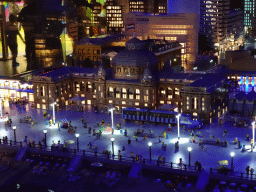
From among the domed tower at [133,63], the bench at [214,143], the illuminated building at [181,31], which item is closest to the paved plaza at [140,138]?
the bench at [214,143]

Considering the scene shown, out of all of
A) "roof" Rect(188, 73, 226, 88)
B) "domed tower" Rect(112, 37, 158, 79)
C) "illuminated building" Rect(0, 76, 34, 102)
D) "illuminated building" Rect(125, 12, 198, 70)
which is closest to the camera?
"roof" Rect(188, 73, 226, 88)

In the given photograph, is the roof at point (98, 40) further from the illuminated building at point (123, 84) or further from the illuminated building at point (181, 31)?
the illuminated building at point (123, 84)

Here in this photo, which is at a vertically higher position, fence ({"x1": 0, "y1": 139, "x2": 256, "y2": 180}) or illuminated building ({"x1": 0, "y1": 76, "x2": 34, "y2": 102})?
illuminated building ({"x1": 0, "y1": 76, "x2": 34, "y2": 102})

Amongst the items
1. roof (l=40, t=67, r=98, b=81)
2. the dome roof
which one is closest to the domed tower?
the dome roof

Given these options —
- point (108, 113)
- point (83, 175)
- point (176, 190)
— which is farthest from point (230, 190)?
point (108, 113)

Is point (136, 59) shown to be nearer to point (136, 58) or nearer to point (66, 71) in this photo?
point (136, 58)

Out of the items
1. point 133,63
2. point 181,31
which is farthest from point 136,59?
point 181,31

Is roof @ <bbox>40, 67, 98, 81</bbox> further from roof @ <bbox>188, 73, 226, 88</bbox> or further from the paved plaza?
roof @ <bbox>188, 73, 226, 88</bbox>
